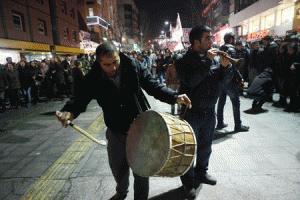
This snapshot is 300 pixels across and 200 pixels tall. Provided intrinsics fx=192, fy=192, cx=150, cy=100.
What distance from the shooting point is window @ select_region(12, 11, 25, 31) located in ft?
58.6

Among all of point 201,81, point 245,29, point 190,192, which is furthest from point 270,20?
point 190,192

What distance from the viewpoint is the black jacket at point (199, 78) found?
7.92 feet

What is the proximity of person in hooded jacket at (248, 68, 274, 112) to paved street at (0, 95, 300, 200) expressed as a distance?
2.28 feet

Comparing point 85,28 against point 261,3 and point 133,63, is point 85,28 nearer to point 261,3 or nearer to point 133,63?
point 261,3

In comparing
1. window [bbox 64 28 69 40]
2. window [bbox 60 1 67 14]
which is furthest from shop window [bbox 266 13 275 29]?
window [bbox 60 1 67 14]

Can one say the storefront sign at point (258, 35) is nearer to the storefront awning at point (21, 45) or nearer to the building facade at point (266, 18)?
the building facade at point (266, 18)

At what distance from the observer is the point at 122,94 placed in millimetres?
2150

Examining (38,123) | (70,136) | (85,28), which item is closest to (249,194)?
(70,136)

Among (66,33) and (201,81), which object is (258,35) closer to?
(201,81)

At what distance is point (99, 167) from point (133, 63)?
2.19m

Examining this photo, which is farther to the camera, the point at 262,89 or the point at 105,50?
the point at 262,89

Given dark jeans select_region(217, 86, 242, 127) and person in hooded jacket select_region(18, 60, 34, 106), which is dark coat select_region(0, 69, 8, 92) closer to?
person in hooded jacket select_region(18, 60, 34, 106)

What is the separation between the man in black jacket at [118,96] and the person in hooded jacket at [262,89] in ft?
16.7

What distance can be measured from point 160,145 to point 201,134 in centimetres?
116
